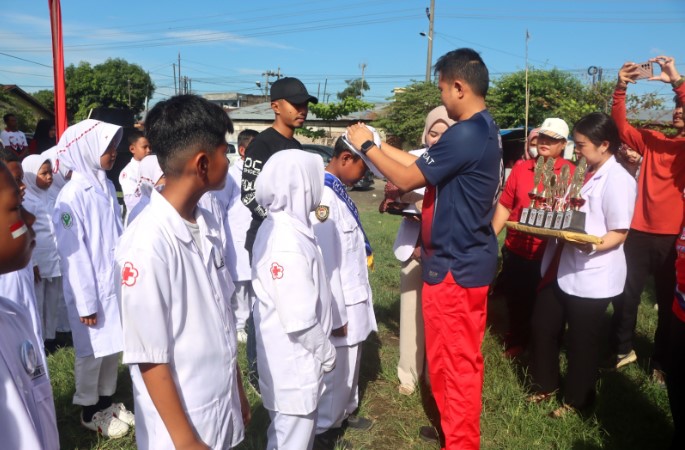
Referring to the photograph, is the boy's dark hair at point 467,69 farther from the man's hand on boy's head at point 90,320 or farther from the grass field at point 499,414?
the man's hand on boy's head at point 90,320

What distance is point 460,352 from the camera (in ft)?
→ 9.11

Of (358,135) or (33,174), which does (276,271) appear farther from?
(33,174)

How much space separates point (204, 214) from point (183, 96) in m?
0.45

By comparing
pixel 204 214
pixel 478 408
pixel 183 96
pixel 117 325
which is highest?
pixel 183 96

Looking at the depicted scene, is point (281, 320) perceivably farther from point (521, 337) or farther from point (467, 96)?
point (521, 337)

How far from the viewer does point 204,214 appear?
2.02 m

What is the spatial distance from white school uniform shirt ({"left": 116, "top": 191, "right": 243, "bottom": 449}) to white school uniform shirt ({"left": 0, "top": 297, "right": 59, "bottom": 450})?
25cm

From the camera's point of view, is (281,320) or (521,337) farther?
(521,337)

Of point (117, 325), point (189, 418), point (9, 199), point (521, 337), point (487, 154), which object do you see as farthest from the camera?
point (521, 337)

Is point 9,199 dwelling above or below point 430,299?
above

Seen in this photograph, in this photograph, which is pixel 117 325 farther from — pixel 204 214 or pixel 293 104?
pixel 293 104

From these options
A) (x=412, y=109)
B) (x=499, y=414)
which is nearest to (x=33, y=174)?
(x=499, y=414)

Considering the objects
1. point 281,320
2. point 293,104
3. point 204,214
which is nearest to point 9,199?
point 204,214

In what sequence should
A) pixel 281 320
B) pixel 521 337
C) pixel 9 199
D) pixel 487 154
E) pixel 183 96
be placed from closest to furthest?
pixel 9 199, pixel 183 96, pixel 281 320, pixel 487 154, pixel 521 337
